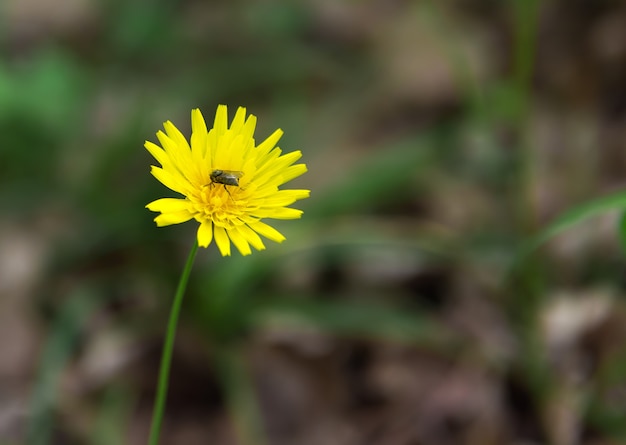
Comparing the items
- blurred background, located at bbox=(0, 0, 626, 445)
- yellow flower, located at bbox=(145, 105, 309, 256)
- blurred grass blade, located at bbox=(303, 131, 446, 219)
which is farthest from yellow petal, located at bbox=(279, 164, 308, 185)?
blurred grass blade, located at bbox=(303, 131, 446, 219)

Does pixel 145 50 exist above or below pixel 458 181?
above

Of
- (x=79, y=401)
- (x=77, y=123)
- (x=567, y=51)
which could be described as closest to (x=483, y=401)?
(x=79, y=401)

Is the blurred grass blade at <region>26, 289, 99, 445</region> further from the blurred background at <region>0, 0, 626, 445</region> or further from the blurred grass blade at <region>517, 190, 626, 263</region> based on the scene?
the blurred grass blade at <region>517, 190, 626, 263</region>

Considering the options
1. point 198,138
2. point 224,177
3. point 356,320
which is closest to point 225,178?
point 224,177

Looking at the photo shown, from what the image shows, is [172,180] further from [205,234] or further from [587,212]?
[587,212]

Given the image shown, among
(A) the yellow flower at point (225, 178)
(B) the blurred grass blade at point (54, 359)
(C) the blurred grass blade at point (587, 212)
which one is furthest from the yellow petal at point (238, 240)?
(B) the blurred grass blade at point (54, 359)

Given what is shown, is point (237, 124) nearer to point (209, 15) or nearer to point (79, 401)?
point (79, 401)

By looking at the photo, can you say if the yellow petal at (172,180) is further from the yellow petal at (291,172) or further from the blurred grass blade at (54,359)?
the blurred grass blade at (54,359)
